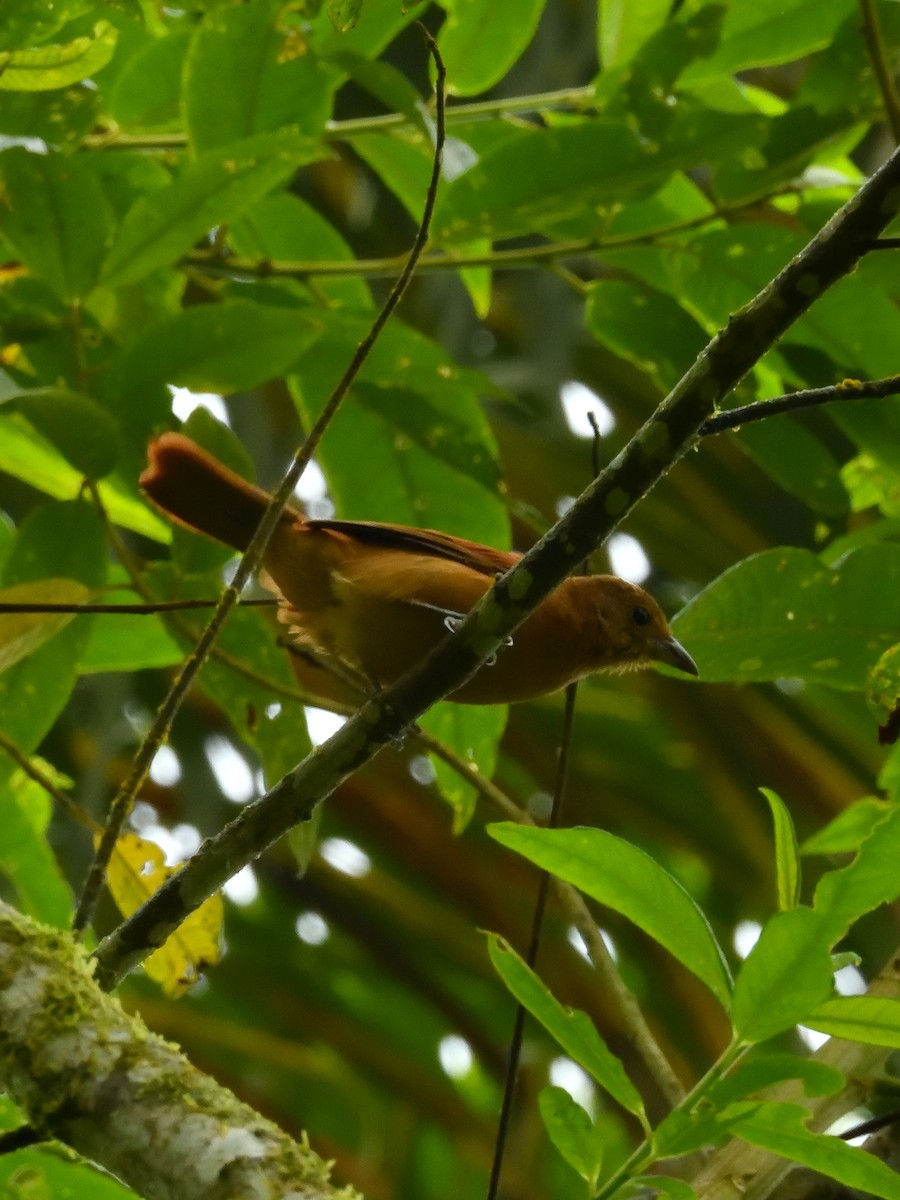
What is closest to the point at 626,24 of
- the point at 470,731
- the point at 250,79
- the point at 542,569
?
the point at 250,79

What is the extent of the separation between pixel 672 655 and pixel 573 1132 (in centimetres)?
153

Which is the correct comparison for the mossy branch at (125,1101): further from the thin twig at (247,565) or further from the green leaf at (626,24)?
the green leaf at (626,24)

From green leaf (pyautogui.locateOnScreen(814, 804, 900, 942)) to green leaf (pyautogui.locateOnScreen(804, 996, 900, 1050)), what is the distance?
0.09 metres

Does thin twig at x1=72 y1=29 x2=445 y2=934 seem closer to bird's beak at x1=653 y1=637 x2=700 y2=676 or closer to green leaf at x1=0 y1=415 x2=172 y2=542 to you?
green leaf at x1=0 y1=415 x2=172 y2=542

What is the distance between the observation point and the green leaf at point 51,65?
2.24 m

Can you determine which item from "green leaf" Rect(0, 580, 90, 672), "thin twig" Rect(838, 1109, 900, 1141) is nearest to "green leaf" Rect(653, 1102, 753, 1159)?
"thin twig" Rect(838, 1109, 900, 1141)

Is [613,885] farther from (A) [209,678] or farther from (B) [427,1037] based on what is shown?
(B) [427,1037]

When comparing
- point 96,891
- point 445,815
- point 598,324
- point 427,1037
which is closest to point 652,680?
point 445,815

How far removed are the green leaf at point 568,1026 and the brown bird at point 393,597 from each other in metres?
1.15

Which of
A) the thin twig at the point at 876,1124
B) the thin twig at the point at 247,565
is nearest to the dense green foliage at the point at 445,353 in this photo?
the thin twig at the point at 247,565

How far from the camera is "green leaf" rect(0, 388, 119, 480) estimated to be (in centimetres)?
237

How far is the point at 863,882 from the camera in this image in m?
1.50

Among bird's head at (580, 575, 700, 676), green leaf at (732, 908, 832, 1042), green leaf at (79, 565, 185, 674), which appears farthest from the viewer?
bird's head at (580, 575, 700, 676)

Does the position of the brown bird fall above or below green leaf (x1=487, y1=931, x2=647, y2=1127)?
above
